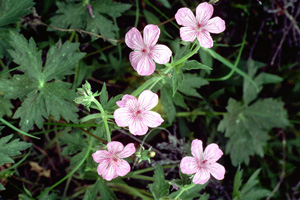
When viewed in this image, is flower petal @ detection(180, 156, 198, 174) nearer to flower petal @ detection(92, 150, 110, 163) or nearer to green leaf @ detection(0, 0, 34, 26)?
flower petal @ detection(92, 150, 110, 163)

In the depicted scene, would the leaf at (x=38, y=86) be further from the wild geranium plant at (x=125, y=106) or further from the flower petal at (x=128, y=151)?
the flower petal at (x=128, y=151)

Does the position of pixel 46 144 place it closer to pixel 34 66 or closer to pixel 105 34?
pixel 34 66

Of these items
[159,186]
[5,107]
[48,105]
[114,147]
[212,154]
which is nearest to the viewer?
[114,147]

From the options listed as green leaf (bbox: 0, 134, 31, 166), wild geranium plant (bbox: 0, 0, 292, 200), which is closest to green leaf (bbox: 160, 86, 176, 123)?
wild geranium plant (bbox: 0, 0, 292, 200)

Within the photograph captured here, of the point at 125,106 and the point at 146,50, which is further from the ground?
the point at 146,50

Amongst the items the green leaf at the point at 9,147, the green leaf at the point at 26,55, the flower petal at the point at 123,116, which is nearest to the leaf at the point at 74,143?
the green leaf at the point at 9,147

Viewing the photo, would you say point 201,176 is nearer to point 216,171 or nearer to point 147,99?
point 216,171

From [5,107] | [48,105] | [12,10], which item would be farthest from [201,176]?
[12,10]
